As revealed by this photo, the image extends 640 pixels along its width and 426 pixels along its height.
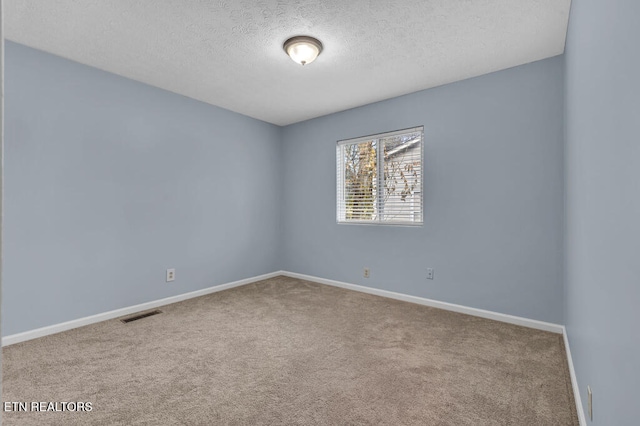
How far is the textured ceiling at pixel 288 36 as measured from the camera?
2.31 metres

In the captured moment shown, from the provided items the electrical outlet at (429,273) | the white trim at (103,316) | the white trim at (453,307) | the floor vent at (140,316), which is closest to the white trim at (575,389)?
the white trim at (453,307)

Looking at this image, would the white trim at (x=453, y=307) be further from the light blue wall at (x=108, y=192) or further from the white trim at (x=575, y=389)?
the light blue wall at (x=108, y=192)

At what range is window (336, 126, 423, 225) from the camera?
12.8ft

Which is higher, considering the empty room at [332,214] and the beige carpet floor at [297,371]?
the empty room at [332,214]

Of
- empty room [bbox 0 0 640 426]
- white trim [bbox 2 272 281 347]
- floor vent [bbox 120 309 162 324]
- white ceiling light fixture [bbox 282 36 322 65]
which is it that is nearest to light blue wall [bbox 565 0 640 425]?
empty room [bbox 0 0 640 426]

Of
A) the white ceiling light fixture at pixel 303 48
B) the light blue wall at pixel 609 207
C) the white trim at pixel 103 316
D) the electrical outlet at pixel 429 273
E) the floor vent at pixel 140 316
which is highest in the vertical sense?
the white ceiling light fixture at pixel 303 48

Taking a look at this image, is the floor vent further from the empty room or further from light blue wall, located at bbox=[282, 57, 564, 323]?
light blue wall, located at bbox=[282, 57, 564, 323]

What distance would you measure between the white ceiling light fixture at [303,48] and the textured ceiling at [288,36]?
0.06 m

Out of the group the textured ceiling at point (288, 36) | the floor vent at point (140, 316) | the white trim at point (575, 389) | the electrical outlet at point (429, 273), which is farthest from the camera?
the electrical outlet at point (429, 273)

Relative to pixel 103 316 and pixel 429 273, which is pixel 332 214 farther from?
pixel 103 316

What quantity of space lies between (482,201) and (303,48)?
7.56ft

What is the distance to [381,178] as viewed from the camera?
4219 mm

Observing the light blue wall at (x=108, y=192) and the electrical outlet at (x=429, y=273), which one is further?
the electrical outlet at (x=429, y=273)

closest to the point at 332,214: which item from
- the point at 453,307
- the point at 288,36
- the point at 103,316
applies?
the point at 453,307
